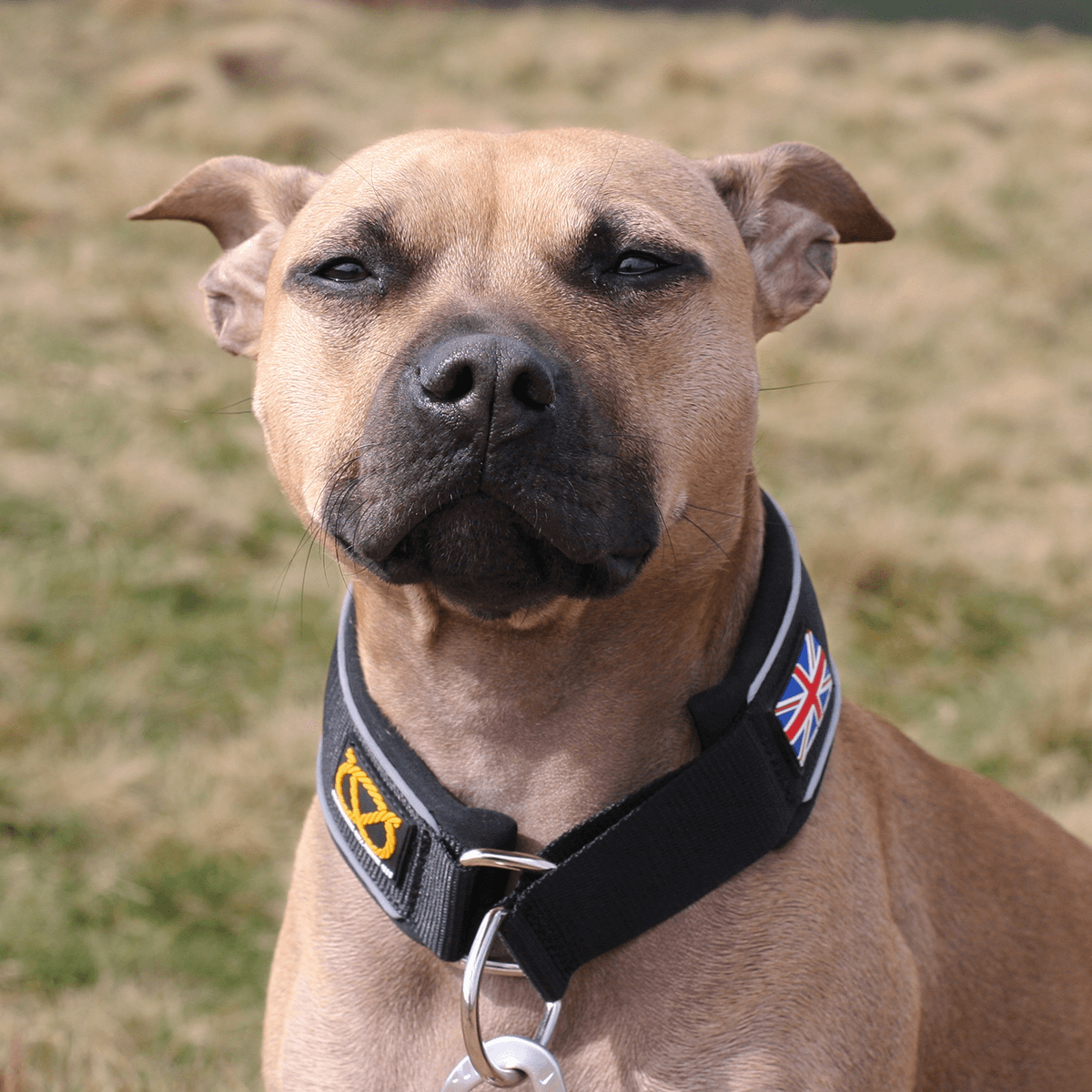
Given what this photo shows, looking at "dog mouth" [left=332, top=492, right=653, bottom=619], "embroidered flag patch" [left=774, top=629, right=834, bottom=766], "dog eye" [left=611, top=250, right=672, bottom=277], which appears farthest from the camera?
"dog eye" [left=611, top=250, right=672, bottom=277]

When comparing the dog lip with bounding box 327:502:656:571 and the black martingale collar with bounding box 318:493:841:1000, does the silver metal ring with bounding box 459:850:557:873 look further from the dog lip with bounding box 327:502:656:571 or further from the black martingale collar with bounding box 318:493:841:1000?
the dog lip with bounding box 327:502:656:571

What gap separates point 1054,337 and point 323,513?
9323mm

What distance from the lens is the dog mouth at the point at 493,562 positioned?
1.79m

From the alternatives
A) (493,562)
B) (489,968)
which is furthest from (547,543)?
(489,968)

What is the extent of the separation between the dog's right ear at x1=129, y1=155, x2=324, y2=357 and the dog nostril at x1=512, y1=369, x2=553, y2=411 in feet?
3.36

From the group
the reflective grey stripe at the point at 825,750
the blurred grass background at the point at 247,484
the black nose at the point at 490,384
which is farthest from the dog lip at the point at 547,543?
the blurred grass background at the point at 247,484

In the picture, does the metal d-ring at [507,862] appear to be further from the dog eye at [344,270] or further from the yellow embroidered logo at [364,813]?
the dog eye at [344,270]

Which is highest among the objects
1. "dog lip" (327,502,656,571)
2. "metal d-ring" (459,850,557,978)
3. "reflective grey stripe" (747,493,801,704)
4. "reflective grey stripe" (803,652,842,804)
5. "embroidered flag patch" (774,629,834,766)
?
"dog lip" (327,502,656,571)

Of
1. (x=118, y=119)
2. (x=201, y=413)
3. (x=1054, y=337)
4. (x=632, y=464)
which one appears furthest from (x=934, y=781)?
(x=118, y=119)

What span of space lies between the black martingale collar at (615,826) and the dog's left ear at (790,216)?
744 mm

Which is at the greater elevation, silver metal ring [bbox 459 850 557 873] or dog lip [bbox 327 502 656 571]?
dog lip [bbox 327 502 656 571]

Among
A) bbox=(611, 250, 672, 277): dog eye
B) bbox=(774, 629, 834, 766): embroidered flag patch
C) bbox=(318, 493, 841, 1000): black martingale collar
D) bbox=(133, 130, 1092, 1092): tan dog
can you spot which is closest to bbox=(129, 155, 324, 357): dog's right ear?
bbox=(133, 130, 1092, 1092): tan dog

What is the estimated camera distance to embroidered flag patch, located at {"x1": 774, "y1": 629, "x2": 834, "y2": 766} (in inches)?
76.9

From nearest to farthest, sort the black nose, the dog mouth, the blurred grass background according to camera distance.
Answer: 1. the black nose
2. the dog mouth
3. the blurred grass background
